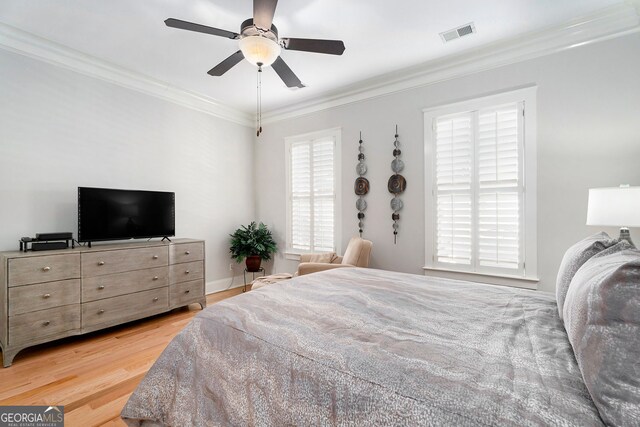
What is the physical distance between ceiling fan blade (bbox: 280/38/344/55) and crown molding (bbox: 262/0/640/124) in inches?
65.6

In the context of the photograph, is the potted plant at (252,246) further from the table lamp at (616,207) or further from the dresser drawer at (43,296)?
the table lamp at (616,207)

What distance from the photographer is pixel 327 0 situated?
2.37 meters

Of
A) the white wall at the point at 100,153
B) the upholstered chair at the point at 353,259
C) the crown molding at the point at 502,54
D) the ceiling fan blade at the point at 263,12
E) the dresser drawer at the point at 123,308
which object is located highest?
the crown molding at the point at 502,54

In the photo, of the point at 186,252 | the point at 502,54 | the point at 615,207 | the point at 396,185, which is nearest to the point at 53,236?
the point at 186,252

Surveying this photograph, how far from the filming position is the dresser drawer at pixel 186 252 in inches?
142

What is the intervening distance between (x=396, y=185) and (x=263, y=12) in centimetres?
241

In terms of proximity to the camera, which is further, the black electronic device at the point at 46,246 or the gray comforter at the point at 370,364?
the black electronic device at the point at 46,246

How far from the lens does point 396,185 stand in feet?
12.3

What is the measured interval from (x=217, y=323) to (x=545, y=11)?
341 cm

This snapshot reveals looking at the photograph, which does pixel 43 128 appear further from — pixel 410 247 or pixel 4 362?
pixel 410 247

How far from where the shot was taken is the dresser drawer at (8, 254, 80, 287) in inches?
97.8

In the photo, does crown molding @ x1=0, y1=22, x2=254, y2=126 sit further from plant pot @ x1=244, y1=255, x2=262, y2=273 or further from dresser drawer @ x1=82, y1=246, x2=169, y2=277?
plant pot @ x1=244, y1=255, x2=262, y2=273

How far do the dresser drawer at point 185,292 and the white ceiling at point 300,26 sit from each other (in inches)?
102

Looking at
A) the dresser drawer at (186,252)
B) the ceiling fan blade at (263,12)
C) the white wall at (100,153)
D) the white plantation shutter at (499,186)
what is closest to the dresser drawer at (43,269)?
the white wall at (100,153)
